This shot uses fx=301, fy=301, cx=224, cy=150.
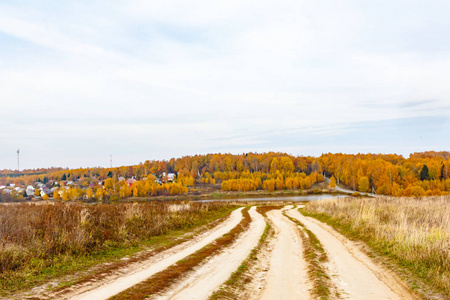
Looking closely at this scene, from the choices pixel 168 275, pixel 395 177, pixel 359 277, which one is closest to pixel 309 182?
pixel 395 177

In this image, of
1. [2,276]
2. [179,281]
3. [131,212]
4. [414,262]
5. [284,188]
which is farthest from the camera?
[284,188]

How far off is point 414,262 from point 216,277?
600 cm

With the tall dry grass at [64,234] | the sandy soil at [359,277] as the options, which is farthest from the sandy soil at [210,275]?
the tall dry grass at [64,234]

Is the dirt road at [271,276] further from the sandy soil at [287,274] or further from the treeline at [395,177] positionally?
the treeline at [395,177]

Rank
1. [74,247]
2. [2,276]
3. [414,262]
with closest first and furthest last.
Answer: [2,276] → [414,262] → [74,247]

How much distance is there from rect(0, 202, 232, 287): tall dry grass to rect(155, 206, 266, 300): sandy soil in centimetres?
407

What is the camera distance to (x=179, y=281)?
8.11 metres

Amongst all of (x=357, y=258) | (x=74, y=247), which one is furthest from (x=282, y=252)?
(x=74, y=247)

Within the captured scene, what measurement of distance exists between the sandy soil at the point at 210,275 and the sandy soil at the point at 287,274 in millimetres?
1176

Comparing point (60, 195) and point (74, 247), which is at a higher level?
point (74, 247)

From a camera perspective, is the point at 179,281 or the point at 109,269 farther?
the point at 109,269

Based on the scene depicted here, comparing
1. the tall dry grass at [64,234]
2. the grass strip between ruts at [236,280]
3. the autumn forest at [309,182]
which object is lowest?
the autumn forest at [309,182]

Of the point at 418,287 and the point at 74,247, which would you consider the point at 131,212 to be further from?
the point at 418,287

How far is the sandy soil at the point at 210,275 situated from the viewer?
7.10m
